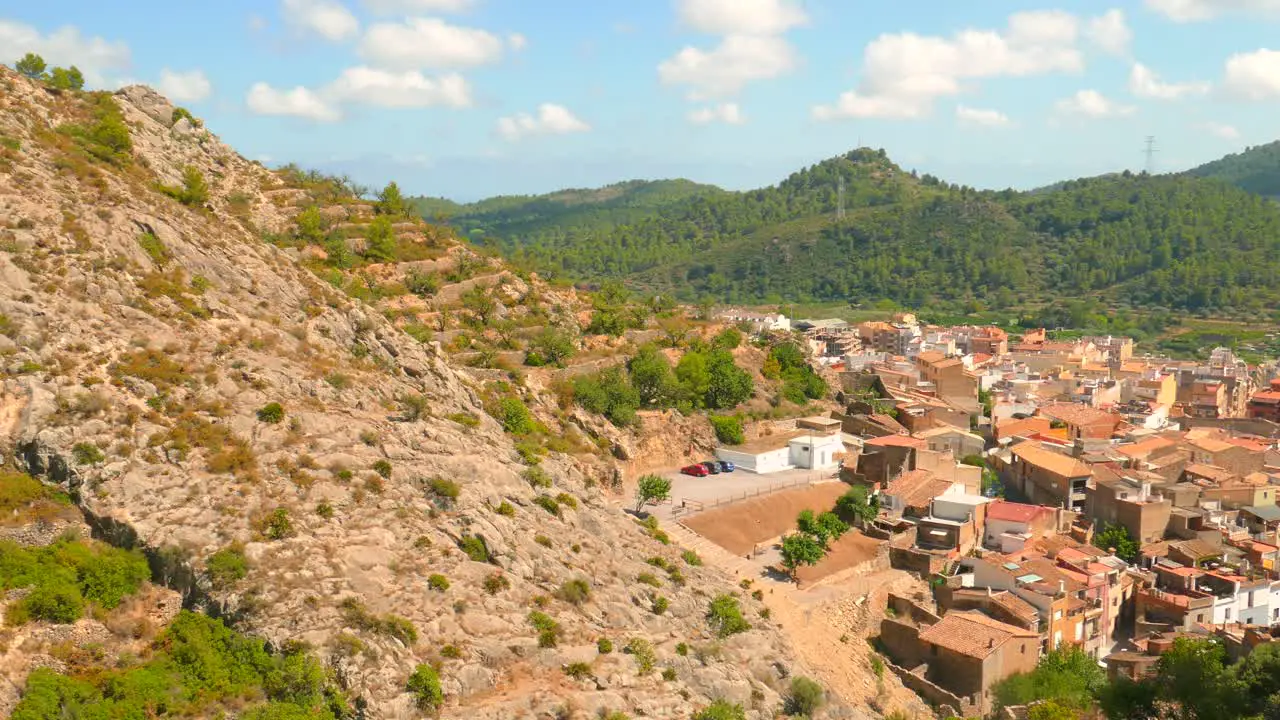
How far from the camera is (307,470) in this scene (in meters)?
18.9

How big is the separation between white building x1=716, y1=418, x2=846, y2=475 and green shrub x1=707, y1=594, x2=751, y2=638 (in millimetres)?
12324

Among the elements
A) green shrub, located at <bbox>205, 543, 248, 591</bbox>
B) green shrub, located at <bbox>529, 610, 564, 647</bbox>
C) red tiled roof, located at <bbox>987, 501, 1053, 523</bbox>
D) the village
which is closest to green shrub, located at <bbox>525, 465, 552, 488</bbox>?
green shrub, located at <bbox>529, 610, 564, 647</bbox>

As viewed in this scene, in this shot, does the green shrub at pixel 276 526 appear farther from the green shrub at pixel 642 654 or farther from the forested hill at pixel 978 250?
the forested hill at pixel 978 250

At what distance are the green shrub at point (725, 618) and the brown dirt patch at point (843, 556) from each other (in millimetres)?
4981

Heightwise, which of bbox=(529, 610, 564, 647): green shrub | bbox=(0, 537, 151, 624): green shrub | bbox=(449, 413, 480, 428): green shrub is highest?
bbox=(449, 413, 480, 428): green shrub

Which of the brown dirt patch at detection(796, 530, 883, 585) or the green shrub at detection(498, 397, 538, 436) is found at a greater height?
the green shrub at detection(498, 397, 538, 436)

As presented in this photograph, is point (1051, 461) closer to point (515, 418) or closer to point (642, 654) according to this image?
point (515, 418)

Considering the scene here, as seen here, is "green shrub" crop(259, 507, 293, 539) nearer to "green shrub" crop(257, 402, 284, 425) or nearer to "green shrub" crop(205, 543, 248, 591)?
"green shrub" crop(205, 543, 248, 591)

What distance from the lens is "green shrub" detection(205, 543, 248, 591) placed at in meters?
16.2

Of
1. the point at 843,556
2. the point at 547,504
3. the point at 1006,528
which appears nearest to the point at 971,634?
the point at 843,556

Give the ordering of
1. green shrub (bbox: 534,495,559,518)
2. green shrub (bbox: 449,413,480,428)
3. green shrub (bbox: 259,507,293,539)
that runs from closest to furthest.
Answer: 1. green shrub (bbox: 259,507,293,539)
2. green shrub (bbox: 534,495,559,518)
3. green shrub (bbox: 449,413,480,428)

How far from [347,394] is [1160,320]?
100204 millimetres

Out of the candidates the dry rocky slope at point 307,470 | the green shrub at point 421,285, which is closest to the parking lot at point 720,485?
the dry rocky slope at point 307,470

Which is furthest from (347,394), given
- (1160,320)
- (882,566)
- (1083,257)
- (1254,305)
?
(1083,257)
